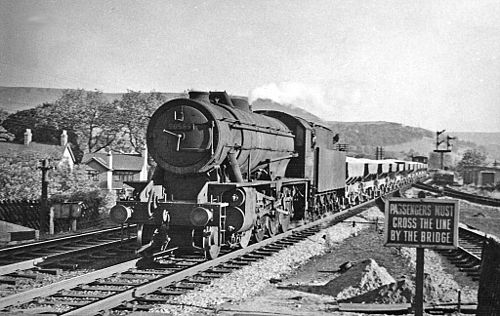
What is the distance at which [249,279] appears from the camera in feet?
29.7

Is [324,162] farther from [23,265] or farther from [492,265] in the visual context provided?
[492,265]

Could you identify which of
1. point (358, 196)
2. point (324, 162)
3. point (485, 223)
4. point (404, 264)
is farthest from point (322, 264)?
point (358, 196)

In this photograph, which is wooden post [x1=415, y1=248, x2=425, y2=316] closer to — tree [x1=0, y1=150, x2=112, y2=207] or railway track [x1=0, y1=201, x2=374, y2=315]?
railway track [x1=0, y1=201, x2=374, y2=315]

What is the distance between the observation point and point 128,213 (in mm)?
10195

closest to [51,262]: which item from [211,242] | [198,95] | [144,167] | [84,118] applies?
[211,242]

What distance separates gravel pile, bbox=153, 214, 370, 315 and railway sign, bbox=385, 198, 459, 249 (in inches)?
115

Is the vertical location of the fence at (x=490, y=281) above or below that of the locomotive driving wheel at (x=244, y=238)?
above

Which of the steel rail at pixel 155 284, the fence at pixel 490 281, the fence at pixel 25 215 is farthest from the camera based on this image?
the fence at pixel 25 215

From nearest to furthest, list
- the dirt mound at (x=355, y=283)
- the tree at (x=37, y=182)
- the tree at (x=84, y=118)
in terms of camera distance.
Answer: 1. the dirt mound at (x=355, y=283)
2. the tree at (x=37, y=182)
3. the tree at (x=84, y=118)

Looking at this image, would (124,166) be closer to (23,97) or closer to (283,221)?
(23,97)

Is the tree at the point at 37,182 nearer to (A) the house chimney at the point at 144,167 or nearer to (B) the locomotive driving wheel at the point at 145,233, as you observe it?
(B) the locomotive driving wheel at the point at 145,233

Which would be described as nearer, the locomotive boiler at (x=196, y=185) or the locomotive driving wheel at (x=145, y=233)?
the locomotive boiler at (x=196, y=185)

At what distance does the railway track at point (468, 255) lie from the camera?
10.6 m

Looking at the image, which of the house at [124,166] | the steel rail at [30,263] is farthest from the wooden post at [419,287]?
the house at [124,166]
